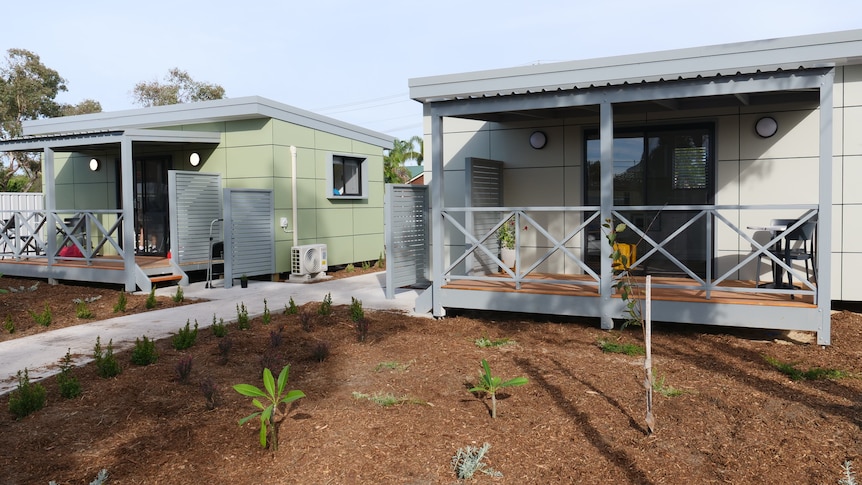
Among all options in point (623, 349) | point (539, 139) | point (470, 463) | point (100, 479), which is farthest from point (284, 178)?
point (470, 463)

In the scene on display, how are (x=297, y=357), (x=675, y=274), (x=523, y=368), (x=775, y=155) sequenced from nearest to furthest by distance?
(x=523, y=368) → (x=297, y=357) → (x=775, y=155) → (x=675, y=274)

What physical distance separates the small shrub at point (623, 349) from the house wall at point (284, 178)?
283 inches

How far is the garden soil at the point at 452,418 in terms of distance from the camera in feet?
11.4

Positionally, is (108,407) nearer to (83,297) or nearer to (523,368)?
(523,368)

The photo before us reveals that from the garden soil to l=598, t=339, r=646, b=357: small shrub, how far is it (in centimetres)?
9

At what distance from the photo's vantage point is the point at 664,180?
8328 millimetres

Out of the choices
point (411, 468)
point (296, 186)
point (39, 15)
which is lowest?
point (411, 468)

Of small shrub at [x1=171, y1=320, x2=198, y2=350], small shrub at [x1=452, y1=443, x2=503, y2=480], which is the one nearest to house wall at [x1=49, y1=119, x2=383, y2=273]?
small shrub at [x1=171, y1=320, x2=198, y2=350]

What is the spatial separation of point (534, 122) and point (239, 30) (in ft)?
24.2

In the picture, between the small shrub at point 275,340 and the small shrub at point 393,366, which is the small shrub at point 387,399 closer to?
the small shrub at point 393,366

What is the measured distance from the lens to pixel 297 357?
5.80 metres

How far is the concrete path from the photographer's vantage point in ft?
20.0

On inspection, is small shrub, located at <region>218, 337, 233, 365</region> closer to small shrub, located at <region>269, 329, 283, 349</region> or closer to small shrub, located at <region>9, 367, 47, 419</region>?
small shrub, located at <region>269, 329, 283, 349</region>

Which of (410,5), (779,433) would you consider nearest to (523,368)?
(779,433)
